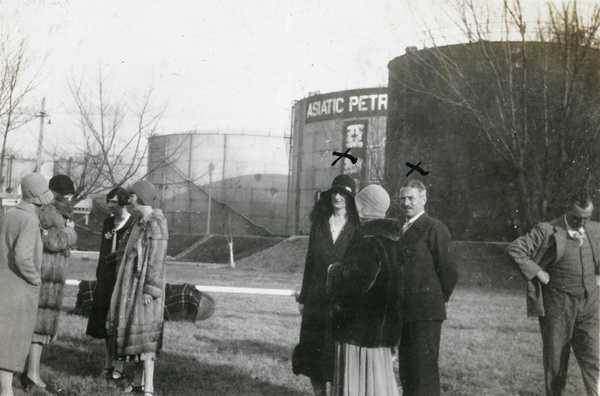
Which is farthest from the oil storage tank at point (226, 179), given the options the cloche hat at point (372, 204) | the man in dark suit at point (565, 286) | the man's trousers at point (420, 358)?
the cloche hat at point (372, 204)

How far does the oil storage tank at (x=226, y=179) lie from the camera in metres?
50.8

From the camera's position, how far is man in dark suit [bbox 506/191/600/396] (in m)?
5.07

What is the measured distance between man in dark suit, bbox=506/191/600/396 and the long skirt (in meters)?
1.84

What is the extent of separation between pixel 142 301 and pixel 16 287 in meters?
0.99

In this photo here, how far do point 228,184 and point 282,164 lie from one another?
5.18 m

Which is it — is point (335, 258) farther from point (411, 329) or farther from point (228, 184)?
point (228, 184)

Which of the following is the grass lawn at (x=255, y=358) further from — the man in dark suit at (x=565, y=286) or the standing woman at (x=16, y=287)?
the standing woman at (x=16, y=287)

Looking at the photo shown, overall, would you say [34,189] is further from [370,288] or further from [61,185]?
[370,288]

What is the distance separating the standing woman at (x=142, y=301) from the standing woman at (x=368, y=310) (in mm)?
1751

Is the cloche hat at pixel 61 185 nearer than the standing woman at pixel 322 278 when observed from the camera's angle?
No

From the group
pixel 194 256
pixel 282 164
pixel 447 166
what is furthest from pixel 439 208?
pixel 282 164

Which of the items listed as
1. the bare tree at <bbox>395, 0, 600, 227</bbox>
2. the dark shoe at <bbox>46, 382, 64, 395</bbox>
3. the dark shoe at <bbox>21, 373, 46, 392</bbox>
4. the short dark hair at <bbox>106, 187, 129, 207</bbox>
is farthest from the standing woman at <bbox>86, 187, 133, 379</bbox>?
the bare tree at <bbox>395, 0, 600, 227</bbox>

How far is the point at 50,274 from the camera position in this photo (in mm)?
5602

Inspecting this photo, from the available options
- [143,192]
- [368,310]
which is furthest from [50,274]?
[368,310]
